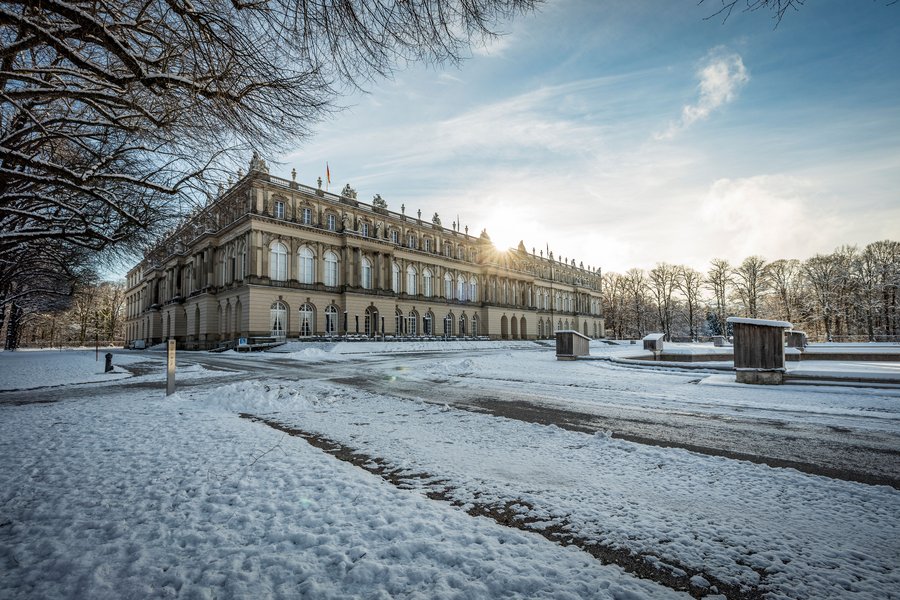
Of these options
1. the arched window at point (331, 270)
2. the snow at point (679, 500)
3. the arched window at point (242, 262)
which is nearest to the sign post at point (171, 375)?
the snow at point (679, 500)

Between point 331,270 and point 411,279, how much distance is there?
11.9 meters

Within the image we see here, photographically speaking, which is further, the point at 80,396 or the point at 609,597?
the point at 80,396

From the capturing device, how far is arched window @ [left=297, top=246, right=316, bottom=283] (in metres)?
41.7

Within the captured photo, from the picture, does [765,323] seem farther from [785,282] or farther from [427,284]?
[785,282]

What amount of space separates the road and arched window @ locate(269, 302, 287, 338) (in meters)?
27.1

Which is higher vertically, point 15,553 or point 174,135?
point 174,135

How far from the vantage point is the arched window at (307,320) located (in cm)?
4084

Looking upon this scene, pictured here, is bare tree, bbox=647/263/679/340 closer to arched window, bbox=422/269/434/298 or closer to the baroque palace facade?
the baroque palace facade

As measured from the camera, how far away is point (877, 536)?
2828 mm

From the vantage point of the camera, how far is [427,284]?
55.2 metres

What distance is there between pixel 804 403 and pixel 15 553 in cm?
1163

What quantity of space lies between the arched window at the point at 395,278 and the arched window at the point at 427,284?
13.8 feet

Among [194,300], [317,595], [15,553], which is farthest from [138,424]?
[194,300]

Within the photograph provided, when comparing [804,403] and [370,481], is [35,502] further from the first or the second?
[804,403]
